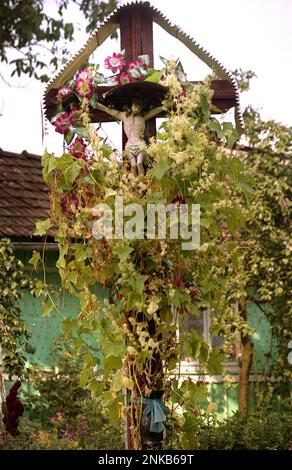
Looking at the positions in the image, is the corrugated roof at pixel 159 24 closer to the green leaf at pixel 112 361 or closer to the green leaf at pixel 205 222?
the green leaf at pixel 205 222

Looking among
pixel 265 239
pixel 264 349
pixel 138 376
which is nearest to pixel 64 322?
pixel 138 376

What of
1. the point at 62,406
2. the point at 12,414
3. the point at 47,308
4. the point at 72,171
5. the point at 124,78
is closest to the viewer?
the point at 72,171

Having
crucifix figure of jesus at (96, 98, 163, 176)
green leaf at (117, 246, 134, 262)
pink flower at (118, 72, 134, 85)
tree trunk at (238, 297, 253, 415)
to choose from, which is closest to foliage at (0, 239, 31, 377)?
crucifix figure of jesus at (96, 98, 163, 176)

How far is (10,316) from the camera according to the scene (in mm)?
8023

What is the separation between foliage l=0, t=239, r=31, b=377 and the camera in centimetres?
788

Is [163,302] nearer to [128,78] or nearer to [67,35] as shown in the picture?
[128,78]

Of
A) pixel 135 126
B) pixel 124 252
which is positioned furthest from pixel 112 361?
pixel 135 126

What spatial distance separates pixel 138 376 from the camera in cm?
536

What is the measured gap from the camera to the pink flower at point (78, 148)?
5591 mm

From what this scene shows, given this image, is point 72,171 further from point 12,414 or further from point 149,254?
point 12,414

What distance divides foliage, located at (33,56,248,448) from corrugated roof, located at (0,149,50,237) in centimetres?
450

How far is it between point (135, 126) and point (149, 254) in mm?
994

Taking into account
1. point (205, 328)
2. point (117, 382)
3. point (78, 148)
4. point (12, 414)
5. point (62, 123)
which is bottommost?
point (12, 414)

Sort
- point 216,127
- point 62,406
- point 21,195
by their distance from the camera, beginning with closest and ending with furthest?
point 216,127, point 62,406, point 21,195
